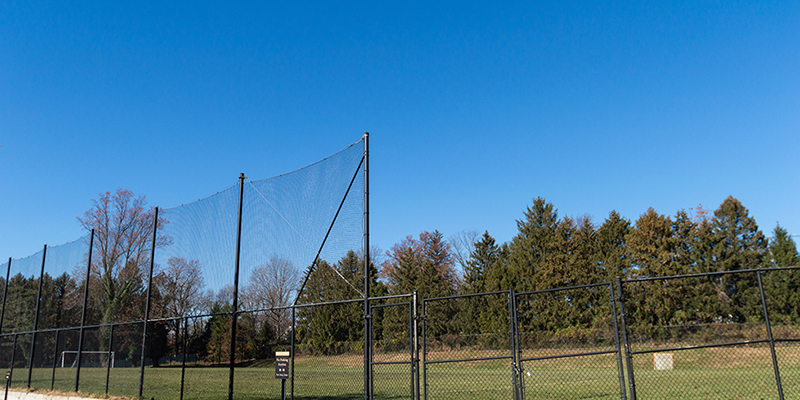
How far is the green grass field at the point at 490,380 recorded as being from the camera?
11.6 metres

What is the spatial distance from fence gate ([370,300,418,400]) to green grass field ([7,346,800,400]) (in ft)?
0.42

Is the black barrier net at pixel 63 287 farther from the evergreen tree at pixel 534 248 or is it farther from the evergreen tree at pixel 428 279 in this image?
the evergreen tree at pixel 534 248

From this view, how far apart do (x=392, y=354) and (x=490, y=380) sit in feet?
19.5

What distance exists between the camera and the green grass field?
11594 mm

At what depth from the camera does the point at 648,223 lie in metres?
27.1

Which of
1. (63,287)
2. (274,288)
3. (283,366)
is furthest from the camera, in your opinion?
(63,287)

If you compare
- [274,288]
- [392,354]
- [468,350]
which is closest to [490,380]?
[468,350]

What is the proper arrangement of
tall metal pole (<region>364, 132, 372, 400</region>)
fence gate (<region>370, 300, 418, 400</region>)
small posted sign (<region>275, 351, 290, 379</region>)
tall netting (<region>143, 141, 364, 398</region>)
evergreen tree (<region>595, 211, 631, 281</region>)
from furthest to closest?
evergreen tree (<region>595, 211, 631, 281</region>) → fence gate (<region>370, 300, 418, 400</region>) → tall netting (<region>143, 141, 364, 398</region>) → small posted sign (<region>275, 351, 290, 379</region>) → tall metal pole (<region>364, 132, 372, 400</region>)

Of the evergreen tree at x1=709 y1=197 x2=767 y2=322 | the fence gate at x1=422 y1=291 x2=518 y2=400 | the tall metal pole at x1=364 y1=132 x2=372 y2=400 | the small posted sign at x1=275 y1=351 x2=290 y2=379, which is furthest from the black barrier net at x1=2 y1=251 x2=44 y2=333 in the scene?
the evergreen tree at x1=709 y1=197 x2=767 y2=322

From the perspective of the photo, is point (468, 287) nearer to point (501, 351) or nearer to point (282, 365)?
point (501, 351)

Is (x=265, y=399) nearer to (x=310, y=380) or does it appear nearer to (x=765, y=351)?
(x=310, y=380)

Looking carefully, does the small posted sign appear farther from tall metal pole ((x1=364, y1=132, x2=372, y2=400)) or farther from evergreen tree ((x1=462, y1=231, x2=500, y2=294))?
evergreen tree ((x1=462, y1=231, x2=500, y2=294))

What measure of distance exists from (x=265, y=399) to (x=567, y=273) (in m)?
21.9

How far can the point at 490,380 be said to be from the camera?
17875 mm
